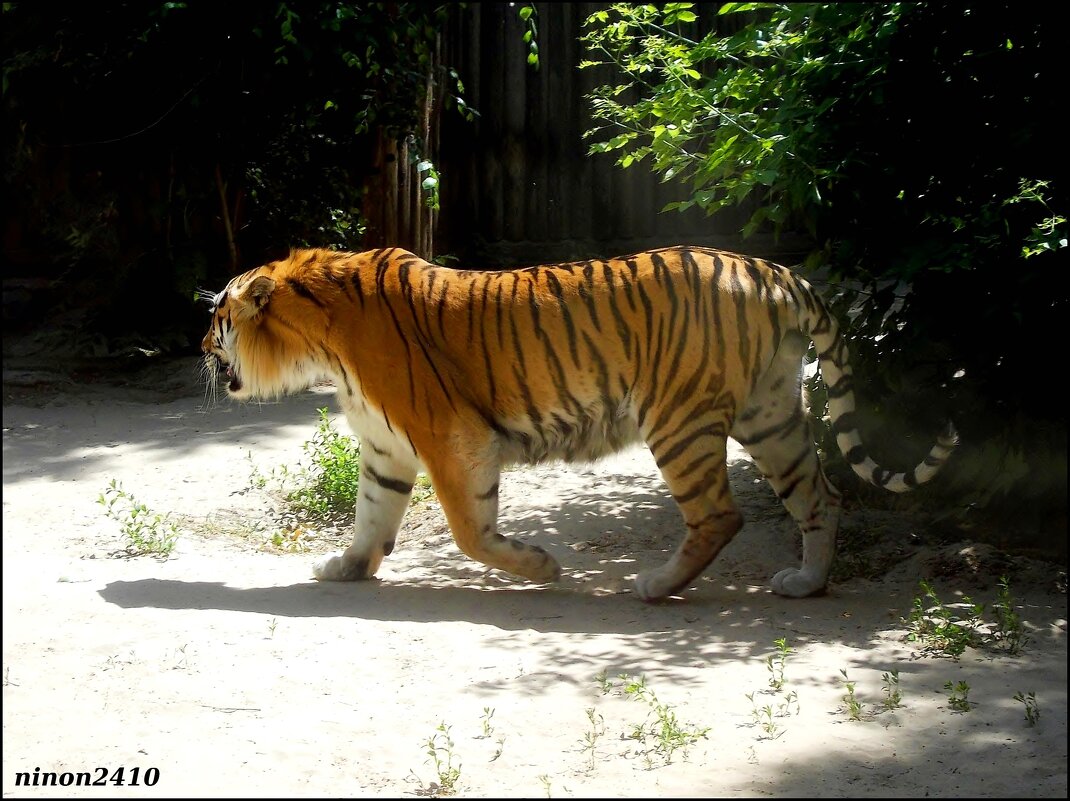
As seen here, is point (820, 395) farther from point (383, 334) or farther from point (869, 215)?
point (383, 334)

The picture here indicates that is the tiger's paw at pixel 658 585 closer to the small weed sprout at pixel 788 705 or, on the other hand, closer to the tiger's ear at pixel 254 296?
the small weed sprout at pixel 788 705

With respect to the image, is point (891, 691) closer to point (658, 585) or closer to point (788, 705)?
point (788, 705)

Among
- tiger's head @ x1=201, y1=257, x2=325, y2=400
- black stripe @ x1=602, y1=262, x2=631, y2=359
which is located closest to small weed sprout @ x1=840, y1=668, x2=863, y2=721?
black stripe @ x1=602, y1=262, x2=631, y2=359

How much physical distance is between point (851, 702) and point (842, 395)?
1.80m

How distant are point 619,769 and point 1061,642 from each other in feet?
6.32

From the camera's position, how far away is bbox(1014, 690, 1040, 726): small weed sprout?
3.70m

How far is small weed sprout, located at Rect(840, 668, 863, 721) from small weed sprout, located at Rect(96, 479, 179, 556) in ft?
11.0

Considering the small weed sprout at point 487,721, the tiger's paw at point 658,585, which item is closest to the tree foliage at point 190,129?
the tiger's paw at point 658,585

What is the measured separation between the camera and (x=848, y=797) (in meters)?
3.30

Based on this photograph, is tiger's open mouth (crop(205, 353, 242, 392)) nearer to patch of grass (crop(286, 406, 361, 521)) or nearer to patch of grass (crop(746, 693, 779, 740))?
patch of grass (crop(286, 406, 361, 521))

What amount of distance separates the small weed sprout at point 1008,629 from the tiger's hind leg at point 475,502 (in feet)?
6.29

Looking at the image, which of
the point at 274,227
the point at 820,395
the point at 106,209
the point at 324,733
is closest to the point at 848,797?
the point at 324,733

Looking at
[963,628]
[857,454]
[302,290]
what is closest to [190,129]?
[302,290]

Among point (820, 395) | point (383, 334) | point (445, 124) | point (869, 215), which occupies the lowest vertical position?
point (820, 395)
